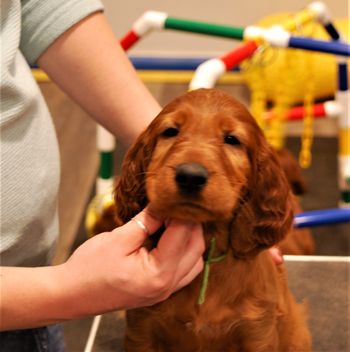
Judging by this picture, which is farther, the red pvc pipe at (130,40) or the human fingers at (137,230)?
the red pvc pipe at (130,40)

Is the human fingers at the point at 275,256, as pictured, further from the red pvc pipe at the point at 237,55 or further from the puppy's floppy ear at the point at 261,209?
the red pvc pipe at the point at 237,55

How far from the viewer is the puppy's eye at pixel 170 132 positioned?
0.78 m

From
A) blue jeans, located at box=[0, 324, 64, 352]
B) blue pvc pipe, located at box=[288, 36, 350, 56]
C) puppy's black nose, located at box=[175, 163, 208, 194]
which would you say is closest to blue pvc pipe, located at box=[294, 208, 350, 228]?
blue pvc pipe, located at box=[288, 36, 350, 56]

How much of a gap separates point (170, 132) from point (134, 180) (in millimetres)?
87

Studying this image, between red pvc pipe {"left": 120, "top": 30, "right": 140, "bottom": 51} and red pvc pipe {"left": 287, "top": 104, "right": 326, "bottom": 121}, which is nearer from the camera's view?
red pvc pipe {"left": 120, "top": 30, "right": 140, "bottom": 51}

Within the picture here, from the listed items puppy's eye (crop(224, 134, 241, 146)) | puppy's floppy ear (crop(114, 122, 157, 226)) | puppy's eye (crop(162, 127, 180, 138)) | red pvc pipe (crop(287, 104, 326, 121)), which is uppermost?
puppy's eye (crop(162, 127, 180, 138))

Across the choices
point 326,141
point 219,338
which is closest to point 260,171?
point 219,338

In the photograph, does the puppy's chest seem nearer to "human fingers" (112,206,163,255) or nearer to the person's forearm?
"human fingers" (112,206,163,255)

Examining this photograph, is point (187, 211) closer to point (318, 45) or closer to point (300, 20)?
point (318, 45)

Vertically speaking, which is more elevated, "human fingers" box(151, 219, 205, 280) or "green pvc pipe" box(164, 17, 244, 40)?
"human fingers" box(151, 219, 205, 280)

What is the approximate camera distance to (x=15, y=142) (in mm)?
795

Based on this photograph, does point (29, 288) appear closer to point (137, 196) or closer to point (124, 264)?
point (124, 264)

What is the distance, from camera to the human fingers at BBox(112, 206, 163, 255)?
2.14ft

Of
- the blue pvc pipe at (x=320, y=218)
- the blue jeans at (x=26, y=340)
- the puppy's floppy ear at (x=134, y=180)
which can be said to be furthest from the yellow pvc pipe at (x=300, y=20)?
the blue jeans at (x=26, y=340)
